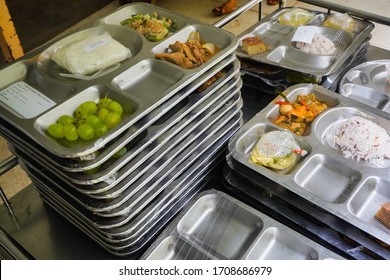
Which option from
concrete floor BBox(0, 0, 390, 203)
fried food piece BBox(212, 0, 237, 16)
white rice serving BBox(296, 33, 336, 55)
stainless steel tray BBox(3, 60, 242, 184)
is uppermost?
stainless steel tray BBox(3, 60, 242, 184)

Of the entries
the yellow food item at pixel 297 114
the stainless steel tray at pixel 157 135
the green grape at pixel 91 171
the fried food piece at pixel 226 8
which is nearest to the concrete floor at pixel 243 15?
the fried food piece at pixel 226 8

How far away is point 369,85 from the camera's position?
151 cm

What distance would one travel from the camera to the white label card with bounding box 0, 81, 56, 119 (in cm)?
99

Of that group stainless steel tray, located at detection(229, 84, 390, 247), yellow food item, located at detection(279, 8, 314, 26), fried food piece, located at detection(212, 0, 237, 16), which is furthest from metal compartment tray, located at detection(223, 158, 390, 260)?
fried food piece, located at detection(212, 0, 237, 16)

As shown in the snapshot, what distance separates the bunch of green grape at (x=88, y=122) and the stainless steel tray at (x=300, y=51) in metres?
0.76

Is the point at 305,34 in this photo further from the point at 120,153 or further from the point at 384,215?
the point at 120,153

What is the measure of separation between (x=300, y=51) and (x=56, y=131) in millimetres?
1033

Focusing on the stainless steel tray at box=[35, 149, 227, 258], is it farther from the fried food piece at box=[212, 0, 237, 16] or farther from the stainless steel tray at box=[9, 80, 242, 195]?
the fried food piece at box=[212, 0, 237, 16]

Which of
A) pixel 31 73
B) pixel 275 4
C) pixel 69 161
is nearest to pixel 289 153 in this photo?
pixel 69 161

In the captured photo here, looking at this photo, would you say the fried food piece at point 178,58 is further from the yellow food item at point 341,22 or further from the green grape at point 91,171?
the yellow food item at point 341,22

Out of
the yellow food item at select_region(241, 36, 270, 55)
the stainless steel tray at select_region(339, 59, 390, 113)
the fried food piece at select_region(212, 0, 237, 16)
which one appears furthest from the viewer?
the fried food piece at select_region(212, 0, 237, 16)

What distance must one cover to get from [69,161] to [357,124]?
0.84 m

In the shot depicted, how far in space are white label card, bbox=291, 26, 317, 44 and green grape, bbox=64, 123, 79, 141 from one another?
103 centimetres
